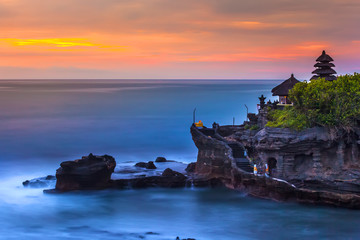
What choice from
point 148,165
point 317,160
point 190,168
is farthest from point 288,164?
point 148,165

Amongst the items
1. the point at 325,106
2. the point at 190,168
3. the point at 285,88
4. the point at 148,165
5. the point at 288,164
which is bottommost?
the point at 288,164

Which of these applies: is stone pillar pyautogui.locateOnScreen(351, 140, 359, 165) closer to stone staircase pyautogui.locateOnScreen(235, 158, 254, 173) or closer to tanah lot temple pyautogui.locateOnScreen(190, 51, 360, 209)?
tanah lot temple pyautogui.locateOnScreen(190, 51, 360, 209)

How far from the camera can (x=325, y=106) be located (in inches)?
1486

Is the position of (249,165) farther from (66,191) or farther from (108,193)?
(66,191)

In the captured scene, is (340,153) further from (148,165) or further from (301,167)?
(148,165)

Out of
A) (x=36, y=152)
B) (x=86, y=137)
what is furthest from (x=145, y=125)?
(x=36, y=152)

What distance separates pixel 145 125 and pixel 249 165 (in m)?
42.5

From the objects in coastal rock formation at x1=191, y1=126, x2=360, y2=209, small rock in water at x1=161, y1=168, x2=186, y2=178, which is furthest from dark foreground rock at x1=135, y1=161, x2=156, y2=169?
coastal rock formation at x1=191, y1=126, x2=360, y2=209

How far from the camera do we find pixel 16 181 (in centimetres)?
4406

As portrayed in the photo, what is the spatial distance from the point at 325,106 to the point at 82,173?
19.8 m

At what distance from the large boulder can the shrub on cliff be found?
45.7ft

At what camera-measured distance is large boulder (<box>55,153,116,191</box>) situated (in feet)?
130

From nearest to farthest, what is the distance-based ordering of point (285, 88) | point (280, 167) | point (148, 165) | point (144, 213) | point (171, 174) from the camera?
point (144, 213), point (280, 167), point (171, 174), point (285, 88), point (148, 165)

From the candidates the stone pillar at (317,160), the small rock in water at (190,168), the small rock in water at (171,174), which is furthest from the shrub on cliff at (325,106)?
the small rock in water at (190,168)
